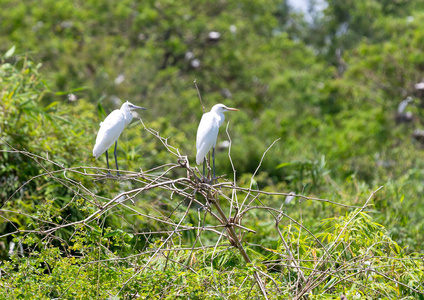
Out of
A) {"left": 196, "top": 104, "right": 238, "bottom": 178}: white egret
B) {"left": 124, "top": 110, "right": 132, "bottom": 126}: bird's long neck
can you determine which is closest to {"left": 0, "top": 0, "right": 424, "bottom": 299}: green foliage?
{"left": 196, "top": 104, "right": 238, "bottom": 178}: white egret

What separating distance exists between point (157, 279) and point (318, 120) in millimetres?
10978

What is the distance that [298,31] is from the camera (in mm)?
20781

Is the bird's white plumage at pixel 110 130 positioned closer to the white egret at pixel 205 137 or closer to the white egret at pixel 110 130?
the white egret at pixel 110 130

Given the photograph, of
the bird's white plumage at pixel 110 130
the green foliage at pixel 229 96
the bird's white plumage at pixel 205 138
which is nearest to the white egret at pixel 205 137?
the bird's white plumage at pixel 205 138

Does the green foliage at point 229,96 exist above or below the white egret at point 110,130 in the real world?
below

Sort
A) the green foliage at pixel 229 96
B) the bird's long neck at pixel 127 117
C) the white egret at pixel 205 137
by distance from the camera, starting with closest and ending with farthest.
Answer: the white egret at pixel 205 137, the bird's long neck at pixel 127 117, the green foliage at pixel 229 96

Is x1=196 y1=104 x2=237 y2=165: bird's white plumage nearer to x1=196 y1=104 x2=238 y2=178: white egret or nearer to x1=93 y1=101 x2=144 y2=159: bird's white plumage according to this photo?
x1=196 y1=104 x2=238 y2=178: white egret

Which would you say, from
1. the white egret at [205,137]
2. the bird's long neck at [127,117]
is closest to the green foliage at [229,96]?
the white egret at [205,137]

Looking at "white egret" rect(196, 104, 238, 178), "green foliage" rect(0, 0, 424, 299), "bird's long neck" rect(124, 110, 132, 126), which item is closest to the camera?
"white egret" rect(196, 104, 238, 178)

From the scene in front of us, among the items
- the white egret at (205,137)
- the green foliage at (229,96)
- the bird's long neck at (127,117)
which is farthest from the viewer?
the green foliage at (229,96)

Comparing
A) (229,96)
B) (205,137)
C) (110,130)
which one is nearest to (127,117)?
(110,130)

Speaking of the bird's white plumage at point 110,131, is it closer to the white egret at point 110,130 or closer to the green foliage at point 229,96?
the white egret at point 110,130

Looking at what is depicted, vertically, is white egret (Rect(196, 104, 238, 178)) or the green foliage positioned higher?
white egret (Rect(196, 104, 238, 178))

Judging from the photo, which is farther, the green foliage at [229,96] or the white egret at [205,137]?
the green foliage at [229,96]
